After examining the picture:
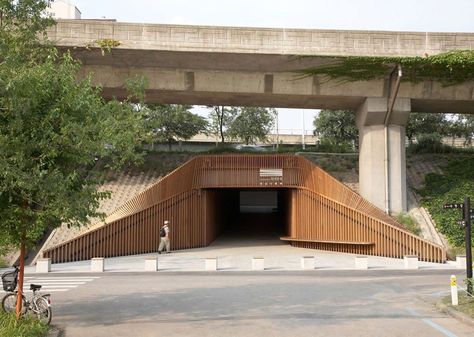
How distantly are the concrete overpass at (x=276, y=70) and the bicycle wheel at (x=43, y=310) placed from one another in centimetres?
1547

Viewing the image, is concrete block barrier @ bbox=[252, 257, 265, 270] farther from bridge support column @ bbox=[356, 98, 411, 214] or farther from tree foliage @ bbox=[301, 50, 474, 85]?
tree foliage @ bbox=[301, 50, 474, 85]

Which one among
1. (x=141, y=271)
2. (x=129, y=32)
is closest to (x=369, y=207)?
(x=141, y=271)

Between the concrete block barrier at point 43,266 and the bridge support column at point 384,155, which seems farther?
the bridge support column at point 384,155

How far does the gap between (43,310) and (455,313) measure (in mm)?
8148

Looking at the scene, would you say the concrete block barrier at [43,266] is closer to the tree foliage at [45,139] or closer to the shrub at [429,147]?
the tree foliage at [45,139]

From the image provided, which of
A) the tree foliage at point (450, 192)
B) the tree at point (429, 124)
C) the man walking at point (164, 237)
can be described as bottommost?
the man walking at point (164, 237)

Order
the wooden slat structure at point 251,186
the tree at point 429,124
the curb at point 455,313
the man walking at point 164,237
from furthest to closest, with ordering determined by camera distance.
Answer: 1. the tree at point 429,124
2. the man walking at point 164,237
3. the wooden slat structure at point 251,186
4. the curb at point 455,313

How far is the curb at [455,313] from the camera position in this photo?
31.1 feet

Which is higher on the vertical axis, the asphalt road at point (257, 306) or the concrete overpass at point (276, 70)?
the concrete overpass at point (276, 70)

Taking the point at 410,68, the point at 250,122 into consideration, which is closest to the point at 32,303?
the point at 410,68

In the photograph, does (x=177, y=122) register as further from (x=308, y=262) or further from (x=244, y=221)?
(x=308, y=262)

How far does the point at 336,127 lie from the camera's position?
1886 inches

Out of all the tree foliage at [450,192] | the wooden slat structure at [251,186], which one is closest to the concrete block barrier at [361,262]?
the wooden slat structure at [251,186]

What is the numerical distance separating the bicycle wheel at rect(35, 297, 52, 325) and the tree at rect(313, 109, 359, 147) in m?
39.3
